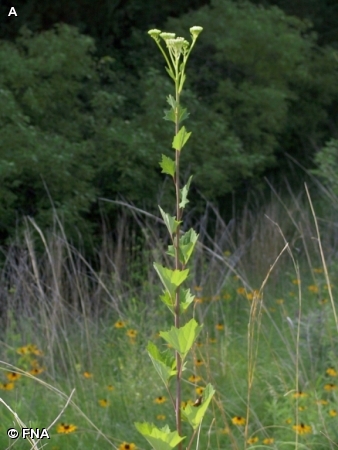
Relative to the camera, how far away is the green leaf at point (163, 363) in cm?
146

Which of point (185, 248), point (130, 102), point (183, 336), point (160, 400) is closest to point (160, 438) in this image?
point (183, 336)

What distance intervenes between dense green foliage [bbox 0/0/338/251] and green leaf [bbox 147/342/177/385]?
4571mm

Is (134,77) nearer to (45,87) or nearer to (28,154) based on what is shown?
(45,87)

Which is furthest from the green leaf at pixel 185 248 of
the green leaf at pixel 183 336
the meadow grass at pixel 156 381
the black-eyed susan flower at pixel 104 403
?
the black-eyed susan flower at pixel 104 403

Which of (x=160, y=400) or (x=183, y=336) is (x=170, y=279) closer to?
(x=183, y=336)

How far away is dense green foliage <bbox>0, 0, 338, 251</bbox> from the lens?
6555 millimetres

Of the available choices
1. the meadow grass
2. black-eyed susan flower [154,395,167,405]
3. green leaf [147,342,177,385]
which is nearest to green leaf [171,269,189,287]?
green leaf [147,342,177,385]

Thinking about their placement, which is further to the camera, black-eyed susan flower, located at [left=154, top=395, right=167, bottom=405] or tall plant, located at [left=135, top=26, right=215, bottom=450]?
black-eyed susan flower, located at [left=154, top=395, right=167, bottom=405]

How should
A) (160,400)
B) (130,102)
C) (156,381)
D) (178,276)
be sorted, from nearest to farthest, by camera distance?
(178,276), (160,400), (156,381), (130,102)

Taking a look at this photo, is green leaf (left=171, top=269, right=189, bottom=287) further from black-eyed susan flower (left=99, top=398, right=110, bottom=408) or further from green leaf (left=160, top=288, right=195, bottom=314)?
black-eyed susan flower (left=99, top=398, right=110, bottom=408)

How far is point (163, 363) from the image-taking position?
1.48 meters

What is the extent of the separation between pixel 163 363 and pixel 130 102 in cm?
676

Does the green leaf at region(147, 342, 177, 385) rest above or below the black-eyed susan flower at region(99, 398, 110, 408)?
above

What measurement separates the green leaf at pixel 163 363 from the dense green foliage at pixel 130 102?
4571 mm
